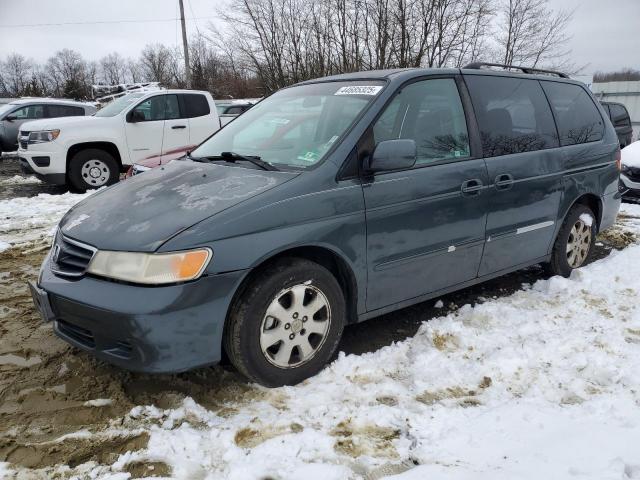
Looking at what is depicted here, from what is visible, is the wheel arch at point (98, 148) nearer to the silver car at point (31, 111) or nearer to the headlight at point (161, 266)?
the silver car at point (31, 111)

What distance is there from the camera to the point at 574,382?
284cm

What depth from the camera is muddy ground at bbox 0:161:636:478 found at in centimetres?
232

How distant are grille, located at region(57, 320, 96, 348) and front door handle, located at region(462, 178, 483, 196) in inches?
96.0

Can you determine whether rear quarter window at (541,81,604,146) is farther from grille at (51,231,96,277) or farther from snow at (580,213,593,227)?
grille at (51,231,96,277)

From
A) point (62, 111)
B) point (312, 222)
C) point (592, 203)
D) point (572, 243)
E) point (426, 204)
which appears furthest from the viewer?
point (62, 111)

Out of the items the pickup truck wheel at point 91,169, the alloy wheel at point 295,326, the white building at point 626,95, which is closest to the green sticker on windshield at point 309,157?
the alloy wheel at point 295,326

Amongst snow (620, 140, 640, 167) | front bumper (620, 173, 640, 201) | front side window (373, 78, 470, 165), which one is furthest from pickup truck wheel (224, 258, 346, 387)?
snow (620, 140, 640, 167)

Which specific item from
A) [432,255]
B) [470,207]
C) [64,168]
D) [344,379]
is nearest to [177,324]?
[344,379]

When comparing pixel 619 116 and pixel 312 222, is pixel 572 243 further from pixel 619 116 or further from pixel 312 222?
pixel 619 116

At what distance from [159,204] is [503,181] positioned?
7.83ft

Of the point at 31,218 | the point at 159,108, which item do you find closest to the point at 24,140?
the point at 159,108

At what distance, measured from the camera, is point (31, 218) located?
6812 mm

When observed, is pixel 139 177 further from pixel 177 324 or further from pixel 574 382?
pixel 574 382

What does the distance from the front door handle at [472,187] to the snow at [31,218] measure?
4687 millimetres
